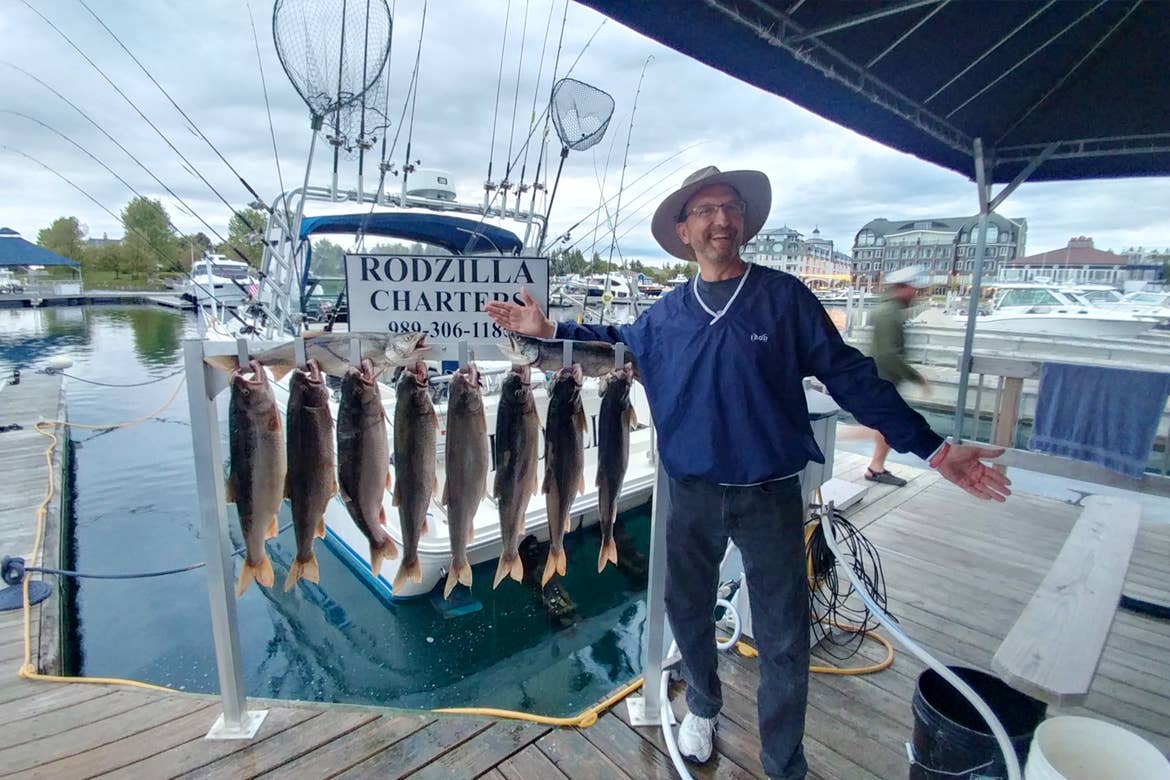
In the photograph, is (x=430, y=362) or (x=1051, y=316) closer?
(x=430, y=362)

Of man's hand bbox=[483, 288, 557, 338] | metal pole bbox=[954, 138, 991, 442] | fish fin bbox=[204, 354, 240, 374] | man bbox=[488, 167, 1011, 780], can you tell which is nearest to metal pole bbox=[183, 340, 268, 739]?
fish fin bbox=[204, 354, 240, 374]

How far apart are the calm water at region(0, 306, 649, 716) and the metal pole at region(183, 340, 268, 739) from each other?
178 cm

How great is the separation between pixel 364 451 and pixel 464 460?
1.10 ft

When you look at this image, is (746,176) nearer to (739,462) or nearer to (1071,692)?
(739,462)

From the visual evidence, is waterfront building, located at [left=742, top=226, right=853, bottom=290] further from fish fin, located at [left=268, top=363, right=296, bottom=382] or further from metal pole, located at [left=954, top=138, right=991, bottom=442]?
fish fin, located at [left=268, top=363, right=296, bottom=382]

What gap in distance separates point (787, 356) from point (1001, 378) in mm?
3437

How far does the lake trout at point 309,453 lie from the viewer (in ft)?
6.05

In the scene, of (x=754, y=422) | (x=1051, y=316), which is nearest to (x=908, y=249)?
(x=1051, y=316)

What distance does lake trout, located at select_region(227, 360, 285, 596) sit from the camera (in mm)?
1854

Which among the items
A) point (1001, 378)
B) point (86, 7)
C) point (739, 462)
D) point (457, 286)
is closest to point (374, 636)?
point (457, 286)

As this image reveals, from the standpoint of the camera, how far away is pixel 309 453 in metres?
1.88

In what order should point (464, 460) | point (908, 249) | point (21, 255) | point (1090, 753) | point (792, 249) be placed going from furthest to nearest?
point (21, 255)
point (792, 249)
point (908, 249)
point (464, 460)
point (1090, 753)

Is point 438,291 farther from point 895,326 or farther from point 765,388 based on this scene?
point 895,326

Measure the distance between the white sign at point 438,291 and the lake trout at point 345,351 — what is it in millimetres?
189
